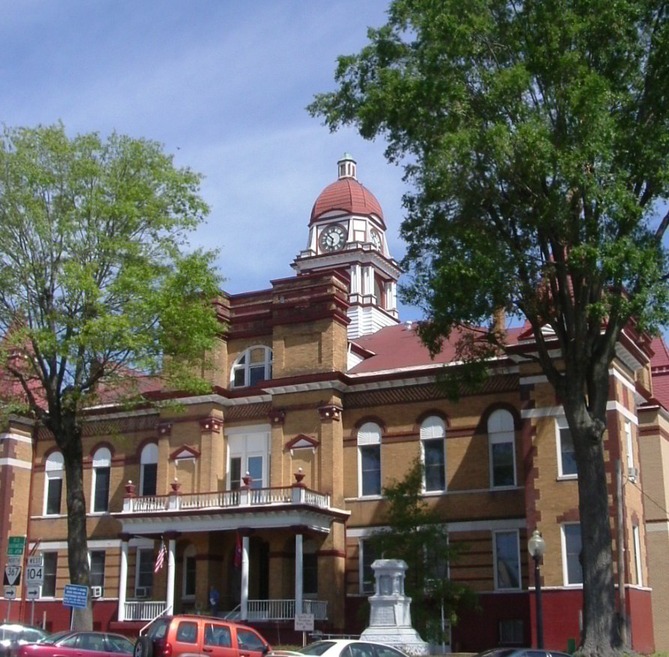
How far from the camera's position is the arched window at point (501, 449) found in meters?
37.8

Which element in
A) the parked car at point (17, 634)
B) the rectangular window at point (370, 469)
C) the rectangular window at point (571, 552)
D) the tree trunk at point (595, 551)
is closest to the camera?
the tree trunk at point (595, 551)

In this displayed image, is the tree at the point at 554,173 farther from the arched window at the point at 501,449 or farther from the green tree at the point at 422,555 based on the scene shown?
the arched window at the point at 501,449

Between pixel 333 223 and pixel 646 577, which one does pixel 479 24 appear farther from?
pixel 333 223

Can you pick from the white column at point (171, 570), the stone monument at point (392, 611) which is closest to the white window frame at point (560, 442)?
the stone monument at point (392, 611)

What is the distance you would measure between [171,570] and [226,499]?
3405 millimetres

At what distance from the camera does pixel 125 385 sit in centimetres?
3092

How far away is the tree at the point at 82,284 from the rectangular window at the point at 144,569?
1379 cm

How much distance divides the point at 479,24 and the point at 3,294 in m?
15.1

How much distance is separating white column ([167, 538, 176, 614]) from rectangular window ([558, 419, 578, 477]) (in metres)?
15.2

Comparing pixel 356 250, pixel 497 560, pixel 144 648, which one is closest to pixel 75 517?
pixel 144 648

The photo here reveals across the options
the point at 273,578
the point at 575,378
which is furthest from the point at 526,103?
the point at 273,578

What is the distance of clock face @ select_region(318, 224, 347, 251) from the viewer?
63.6 m

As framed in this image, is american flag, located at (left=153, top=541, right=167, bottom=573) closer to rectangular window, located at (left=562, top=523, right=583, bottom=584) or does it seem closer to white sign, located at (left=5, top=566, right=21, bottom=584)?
rectangular window, located at (left=562, top=523, right=583, bottom=584)

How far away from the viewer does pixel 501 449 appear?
38.1m
